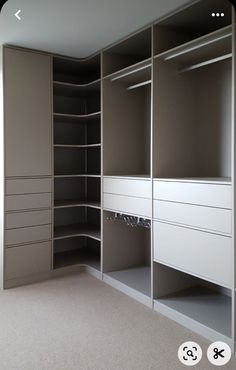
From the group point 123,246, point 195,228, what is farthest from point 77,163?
point 195,228

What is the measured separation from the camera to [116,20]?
272cm

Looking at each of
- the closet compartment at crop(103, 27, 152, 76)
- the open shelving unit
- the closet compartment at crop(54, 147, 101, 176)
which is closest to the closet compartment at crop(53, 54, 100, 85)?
the open shelving unit

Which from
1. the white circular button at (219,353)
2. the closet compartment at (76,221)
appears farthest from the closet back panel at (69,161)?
the white circular button at (219,353)

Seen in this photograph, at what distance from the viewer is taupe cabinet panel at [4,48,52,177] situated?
3344mm

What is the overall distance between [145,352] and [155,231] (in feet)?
3.22

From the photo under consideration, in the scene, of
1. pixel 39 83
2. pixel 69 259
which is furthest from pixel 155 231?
pixel 39 83

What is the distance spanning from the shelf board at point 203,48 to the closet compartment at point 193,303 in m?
1.80

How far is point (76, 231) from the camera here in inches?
159

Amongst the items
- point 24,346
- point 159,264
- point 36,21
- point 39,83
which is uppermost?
point 36,21

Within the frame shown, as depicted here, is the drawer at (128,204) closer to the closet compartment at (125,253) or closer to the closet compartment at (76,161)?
the closet compartment at (125,253)

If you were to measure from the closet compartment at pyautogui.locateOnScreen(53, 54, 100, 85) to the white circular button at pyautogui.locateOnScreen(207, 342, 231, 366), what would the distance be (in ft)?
10.0

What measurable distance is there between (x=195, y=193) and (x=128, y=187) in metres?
0.90

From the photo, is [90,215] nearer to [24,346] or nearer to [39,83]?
[39,83]

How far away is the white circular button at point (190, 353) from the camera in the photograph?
2.09 meters
